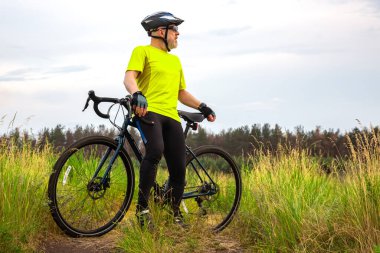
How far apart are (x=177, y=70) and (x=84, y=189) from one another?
56.2 inches

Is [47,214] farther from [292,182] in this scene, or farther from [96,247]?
[292,182]

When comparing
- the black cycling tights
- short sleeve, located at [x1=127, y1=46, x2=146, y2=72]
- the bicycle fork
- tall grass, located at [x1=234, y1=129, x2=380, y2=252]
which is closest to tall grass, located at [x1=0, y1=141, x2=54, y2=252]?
the bicycle fork

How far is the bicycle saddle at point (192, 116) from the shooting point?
593 cm

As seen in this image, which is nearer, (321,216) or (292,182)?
(321,216)

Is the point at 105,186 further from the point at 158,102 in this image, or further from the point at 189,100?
the point at 189,100

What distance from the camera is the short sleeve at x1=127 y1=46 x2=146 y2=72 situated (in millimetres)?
5188

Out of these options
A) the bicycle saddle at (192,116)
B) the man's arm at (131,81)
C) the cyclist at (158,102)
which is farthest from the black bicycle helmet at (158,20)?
the bicycle saddle at (192,116)

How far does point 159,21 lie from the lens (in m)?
5.39

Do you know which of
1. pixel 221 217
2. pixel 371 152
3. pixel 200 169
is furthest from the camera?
pixel 221 217

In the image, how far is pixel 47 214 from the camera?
5.48 metres

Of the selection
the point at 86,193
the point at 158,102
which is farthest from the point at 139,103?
the point at 86,193

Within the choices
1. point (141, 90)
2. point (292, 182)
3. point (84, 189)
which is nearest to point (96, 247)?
point (84, 189)

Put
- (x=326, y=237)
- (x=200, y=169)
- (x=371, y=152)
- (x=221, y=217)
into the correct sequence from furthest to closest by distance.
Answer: (x=221, y=217), (x=200, y=169), (x=371, y=152), (x=326, y=237)

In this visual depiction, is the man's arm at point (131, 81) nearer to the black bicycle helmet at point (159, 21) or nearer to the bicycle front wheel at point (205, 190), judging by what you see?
the black bicycle helmet at point (159, 21)
